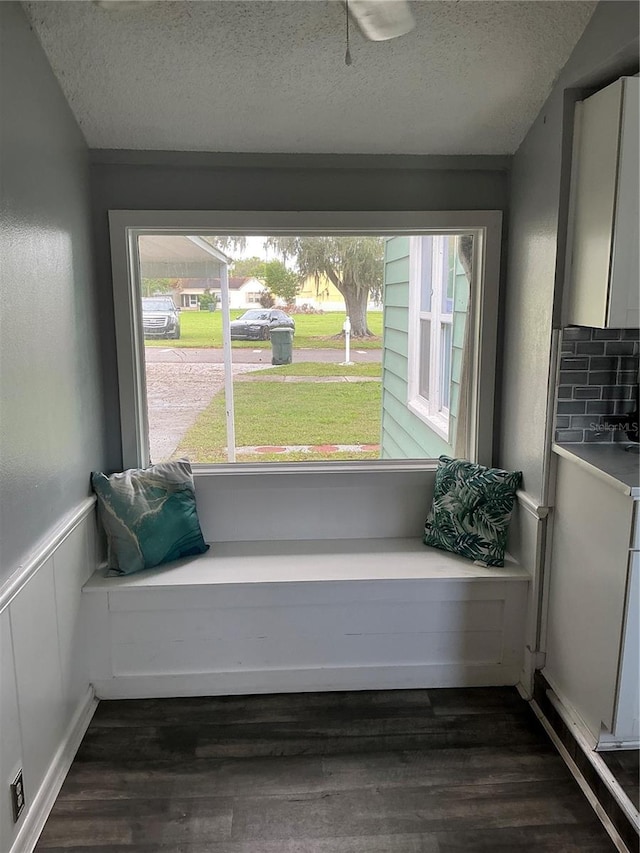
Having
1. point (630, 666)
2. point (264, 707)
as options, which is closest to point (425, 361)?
point (630, 666)

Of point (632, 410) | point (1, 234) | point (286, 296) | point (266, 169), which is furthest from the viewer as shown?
point (286, 296)

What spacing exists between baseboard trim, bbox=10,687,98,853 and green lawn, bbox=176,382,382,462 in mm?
1069

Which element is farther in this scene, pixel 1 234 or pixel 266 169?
pixel 266 169

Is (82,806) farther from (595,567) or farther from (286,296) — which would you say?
(286,296)

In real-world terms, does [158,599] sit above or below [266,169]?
below

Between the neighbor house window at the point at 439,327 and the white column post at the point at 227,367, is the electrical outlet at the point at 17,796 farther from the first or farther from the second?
the neighbor house window at the point at 439,327

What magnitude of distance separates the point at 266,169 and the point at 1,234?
117 cm

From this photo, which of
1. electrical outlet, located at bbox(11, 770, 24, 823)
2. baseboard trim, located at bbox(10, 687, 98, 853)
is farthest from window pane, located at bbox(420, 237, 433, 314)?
electrical outlet, located at bbox(11, 770, 24, 823)

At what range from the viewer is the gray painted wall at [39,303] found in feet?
5.51

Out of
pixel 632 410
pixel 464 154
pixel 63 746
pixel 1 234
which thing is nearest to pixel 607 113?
pixel 464 154

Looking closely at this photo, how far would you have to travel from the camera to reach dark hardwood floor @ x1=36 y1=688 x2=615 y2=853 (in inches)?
69.7

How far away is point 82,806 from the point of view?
1875mm

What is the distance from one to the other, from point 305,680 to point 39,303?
5.44 ft

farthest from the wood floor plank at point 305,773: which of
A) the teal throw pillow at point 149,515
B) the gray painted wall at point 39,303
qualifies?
the gray painted wall at point 39,303
